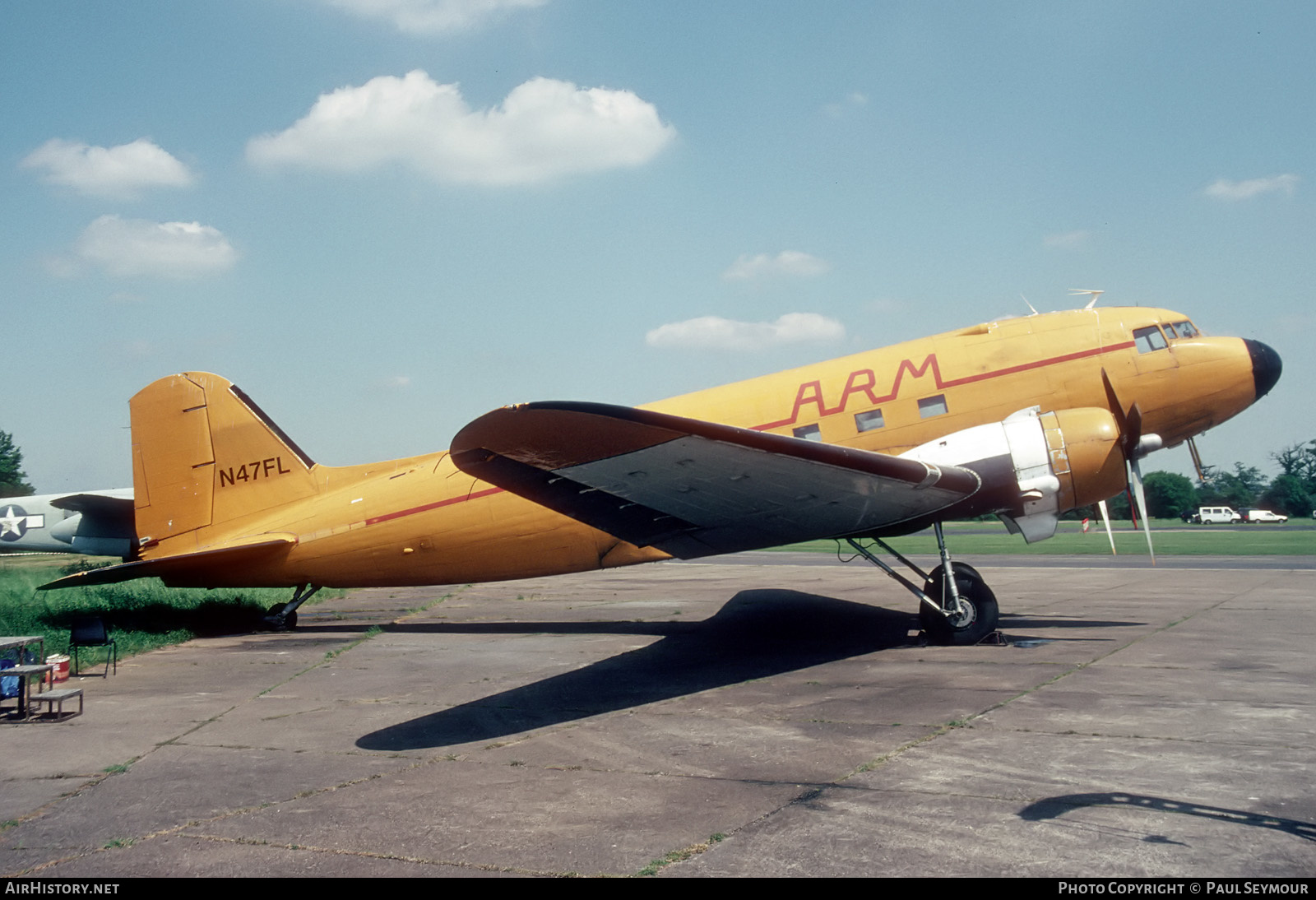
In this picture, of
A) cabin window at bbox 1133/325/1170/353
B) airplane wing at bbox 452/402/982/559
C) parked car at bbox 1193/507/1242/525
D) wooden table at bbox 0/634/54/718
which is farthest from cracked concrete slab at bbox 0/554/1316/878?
parked car at bbox 1193/507/1242/525

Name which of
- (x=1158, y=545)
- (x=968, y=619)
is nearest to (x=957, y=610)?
(x=968, y=619)

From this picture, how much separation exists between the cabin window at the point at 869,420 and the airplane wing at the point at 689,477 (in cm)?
171

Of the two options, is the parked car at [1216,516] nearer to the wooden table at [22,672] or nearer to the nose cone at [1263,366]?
the nose cone at [1263,366]

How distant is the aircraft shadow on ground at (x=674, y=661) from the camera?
8227 mm

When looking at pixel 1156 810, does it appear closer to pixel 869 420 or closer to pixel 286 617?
pixel 869 420

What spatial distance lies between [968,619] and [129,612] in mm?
15635

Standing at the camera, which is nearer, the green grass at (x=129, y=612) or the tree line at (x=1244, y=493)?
the green grass at (x=129, y=612)

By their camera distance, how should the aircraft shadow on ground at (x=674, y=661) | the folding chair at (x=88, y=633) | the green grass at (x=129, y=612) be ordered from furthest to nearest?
the green grass at (x=129, y=612)
the folding chair at (x=88, y=633)
the aircraft shadow on ground at (x=674, y=661)

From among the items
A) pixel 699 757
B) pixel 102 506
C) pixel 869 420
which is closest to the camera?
pixel 699 757

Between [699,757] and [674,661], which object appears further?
[674,661]

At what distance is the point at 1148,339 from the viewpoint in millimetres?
12211

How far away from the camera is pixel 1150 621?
1315cm

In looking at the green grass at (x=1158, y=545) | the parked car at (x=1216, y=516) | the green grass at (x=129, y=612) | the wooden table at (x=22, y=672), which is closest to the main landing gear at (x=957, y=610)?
the wooden table at (x=22, y=672)

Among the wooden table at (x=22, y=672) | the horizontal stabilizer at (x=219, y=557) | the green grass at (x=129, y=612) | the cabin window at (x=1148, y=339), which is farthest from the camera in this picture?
the green grass at (x=129, y=612)
